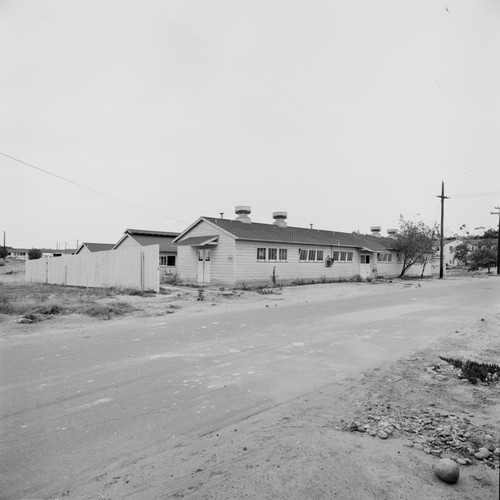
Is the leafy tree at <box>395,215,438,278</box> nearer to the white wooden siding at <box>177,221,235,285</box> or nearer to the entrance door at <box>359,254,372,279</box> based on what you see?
the entrance door at <box>359,254,372,279</box>

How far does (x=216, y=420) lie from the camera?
3.88 meters

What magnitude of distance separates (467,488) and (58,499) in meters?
2.97

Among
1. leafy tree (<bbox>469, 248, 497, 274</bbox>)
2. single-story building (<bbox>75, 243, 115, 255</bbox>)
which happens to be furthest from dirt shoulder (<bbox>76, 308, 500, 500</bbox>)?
leafy tree (<bbox>469, 248, 497, 274</bbox>)

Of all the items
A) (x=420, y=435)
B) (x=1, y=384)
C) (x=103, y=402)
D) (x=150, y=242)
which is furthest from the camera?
(x=150, y=242)

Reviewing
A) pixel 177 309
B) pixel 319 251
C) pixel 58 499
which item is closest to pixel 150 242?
pixel 319 251

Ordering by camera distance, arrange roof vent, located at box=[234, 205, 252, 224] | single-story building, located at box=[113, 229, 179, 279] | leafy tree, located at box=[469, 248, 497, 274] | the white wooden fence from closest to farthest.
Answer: the white wooden fence
roof vent, located at box=[234, 205, 252, 224]
single-story building, located at box=[113, 229, 179, 279]
leafy tree, located at box=[469, 248, 497, 274]

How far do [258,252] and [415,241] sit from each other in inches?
775

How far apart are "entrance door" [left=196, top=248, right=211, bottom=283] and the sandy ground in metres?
20.7

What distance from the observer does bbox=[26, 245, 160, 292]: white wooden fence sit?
17906 millimetres

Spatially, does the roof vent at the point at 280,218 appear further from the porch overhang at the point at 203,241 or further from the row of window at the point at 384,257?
the row of window at the point at 384,257

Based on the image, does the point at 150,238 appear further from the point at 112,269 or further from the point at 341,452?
the point at 341,452

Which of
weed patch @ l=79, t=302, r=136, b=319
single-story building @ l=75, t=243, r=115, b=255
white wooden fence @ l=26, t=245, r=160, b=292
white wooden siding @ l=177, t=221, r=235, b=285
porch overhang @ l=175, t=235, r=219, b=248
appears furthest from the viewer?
single-story building @ l=75, t=243, r=115, b=255

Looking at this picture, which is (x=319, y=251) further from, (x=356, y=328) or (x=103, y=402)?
(x=103, y=402)

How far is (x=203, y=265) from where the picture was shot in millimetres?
25547
